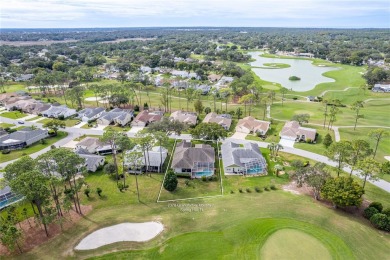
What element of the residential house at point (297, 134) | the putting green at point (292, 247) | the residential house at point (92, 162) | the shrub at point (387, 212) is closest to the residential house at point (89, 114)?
the residential house at point (92, 162)

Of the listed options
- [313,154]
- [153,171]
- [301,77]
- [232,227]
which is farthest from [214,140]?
[301,77]

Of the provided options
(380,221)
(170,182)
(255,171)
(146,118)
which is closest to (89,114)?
(146,118)

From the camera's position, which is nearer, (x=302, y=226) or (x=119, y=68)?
(x=302, y=226)

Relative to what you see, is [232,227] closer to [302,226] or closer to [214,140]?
[302,226]

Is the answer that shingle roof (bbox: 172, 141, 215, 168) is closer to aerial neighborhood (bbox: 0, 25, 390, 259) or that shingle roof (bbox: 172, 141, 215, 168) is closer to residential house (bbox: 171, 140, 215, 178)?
residential house (bbox: 171, 140, 215, 178)

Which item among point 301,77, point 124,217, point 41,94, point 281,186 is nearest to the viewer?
point 124,217

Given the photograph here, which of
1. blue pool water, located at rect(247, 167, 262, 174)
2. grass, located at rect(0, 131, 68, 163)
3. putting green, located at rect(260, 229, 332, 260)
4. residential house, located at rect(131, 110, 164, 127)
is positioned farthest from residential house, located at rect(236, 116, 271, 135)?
grass, located at rect(0, 131, 68, 163)

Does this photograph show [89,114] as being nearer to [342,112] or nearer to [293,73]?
[342,112]
